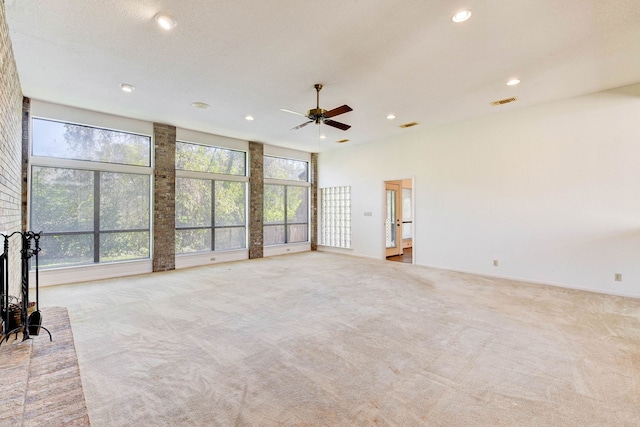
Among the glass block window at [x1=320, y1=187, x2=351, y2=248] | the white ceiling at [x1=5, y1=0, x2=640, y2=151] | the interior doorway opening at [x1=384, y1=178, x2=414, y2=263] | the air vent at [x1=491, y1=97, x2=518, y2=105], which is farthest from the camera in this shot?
the glass block window at [x1=320, y1=187, x2=351, y2=248]

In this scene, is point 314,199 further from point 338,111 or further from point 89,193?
point 89,193

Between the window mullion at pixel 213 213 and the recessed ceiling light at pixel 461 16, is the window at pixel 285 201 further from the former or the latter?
the recessed ceiling light at pixel 461 16

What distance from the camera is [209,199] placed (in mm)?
7262

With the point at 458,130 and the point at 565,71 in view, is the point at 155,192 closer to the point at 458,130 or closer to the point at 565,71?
the point at 458,130

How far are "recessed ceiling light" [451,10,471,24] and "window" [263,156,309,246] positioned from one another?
6.30m

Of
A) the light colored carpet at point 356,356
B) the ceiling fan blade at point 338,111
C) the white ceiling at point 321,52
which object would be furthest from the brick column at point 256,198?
the ceiling fan blade at point 338,111

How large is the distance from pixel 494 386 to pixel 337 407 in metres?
1.23

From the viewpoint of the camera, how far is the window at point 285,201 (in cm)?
855

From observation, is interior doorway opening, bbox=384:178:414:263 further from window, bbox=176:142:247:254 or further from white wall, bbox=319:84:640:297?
window, bbox=176:142:247:254

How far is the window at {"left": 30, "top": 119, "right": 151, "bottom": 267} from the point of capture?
5133 mm

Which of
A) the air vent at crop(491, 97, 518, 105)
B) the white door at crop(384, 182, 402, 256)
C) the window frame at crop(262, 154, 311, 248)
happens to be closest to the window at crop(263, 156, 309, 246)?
the window frame at crop(262, 154, 311, 248)

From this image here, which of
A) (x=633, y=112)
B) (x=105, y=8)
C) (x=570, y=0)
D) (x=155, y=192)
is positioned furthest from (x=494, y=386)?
(x=155, y=192)

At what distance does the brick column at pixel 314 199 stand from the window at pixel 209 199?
246cm

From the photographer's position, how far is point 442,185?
6.60 metres
